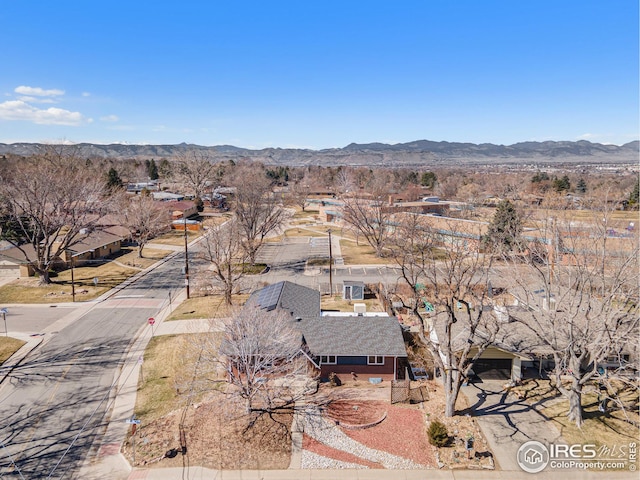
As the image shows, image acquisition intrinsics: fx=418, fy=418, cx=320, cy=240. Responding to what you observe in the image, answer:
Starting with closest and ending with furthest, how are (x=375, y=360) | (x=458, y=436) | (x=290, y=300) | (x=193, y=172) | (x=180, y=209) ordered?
(x=458, y=436) < (x=375, y=360) < (x=290, y=300) < (x=180, y=209) < (x=193, y=172)

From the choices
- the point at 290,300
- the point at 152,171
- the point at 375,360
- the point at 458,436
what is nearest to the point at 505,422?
the point at 458,436

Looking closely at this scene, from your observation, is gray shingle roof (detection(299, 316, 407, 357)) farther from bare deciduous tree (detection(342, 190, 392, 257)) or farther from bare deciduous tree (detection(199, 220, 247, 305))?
bare deciduous tree (detection(342, 190, 392, 257))

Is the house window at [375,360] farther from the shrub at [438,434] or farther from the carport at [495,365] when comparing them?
the shrub at [438,434]

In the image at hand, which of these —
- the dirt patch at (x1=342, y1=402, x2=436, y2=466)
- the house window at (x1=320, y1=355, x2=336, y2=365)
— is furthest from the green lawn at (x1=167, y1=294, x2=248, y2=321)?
the dirt patch at (x1=342, y1=402, x2=436, y2=466)

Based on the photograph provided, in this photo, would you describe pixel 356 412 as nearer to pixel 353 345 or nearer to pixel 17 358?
pixel 353 345

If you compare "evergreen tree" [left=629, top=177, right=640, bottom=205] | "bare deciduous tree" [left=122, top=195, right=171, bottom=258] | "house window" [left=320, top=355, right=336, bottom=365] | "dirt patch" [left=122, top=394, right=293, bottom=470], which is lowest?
"dirt patch" [left=122, top=394, right=293, bottom=470]

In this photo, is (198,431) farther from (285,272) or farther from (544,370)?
(285,272)

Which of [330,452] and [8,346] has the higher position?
[8,346]
